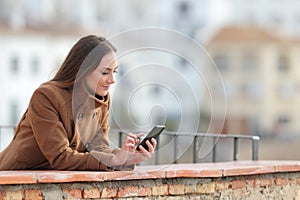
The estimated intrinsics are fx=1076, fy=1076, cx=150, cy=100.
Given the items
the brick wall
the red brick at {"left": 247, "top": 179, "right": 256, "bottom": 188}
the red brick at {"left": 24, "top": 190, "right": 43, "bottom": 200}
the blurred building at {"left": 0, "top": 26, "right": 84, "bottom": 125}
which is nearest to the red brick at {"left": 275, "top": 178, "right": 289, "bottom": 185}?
the brick wall

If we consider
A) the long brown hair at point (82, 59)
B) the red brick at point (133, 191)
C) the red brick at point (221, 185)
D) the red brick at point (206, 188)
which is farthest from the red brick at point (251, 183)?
the long brown hair at point (82, 59)

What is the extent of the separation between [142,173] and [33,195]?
586mm

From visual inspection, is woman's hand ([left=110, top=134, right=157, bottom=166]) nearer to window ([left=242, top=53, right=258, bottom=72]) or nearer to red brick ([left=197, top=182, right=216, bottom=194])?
red brick ([left=197, top=182, right=216, bottom=194])

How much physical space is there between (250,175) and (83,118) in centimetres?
95

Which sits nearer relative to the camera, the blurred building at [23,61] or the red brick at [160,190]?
the red brick at [160,190]

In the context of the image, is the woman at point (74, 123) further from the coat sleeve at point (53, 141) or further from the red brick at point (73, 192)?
the red brick at point (73, 192)

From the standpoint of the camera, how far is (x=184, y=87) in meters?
5.52

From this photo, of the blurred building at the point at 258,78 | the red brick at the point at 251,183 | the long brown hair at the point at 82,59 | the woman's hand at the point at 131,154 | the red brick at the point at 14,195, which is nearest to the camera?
the red brick at the point at 14,195

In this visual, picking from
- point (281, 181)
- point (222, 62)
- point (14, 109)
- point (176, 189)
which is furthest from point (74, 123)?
point (222, 62)

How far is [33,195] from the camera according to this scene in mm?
4754

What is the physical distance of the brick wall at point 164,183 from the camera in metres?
4.75

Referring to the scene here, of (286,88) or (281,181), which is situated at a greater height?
(286,88)

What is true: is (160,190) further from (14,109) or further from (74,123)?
(14,109)

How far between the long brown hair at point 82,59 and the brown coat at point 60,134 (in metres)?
0.07
